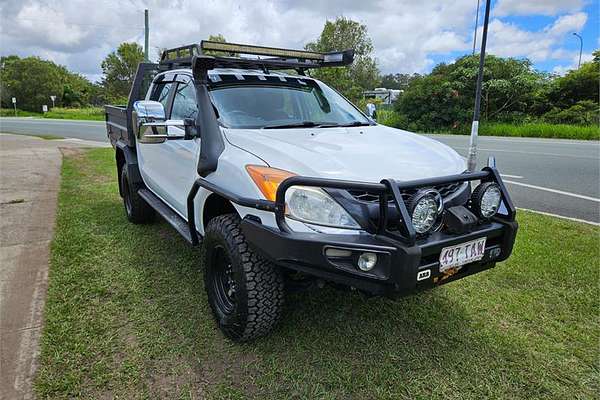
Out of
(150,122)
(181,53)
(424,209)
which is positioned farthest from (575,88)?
(150,122)

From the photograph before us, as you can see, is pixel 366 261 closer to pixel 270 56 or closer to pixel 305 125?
pixel 305 125

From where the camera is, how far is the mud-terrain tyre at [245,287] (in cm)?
242

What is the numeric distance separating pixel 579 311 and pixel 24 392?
3.52m

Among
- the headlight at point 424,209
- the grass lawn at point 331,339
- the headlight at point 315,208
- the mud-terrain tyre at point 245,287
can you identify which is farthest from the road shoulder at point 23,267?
the headlight at point 424,209

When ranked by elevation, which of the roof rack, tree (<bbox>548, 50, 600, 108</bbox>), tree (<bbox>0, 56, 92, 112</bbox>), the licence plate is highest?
tree (<bbox>0, 56, 92, 112</bbox>)

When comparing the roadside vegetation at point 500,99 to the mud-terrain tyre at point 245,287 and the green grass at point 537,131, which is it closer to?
the green grass at point 537,131

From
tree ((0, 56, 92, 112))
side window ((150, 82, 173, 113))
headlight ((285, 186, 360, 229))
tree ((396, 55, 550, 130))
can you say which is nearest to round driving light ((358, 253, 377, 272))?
headlight ((285, 186, 360, 229))

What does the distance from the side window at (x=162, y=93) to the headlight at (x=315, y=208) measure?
7.11ft

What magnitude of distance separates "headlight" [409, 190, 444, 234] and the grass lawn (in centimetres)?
86

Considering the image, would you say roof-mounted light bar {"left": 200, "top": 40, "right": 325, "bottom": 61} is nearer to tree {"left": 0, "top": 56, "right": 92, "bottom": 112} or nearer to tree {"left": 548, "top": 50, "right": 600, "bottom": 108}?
tree {"left": 548, "top": 50, "right": 600, "bottom": 108}

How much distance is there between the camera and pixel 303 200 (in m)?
2.24

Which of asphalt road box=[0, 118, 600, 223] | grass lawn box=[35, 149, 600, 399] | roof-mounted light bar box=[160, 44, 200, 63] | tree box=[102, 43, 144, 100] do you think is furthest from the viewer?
tree box=[102, 43, 144, 100]

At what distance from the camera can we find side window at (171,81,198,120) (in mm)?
3360

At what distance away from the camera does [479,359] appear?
8.29 ft
